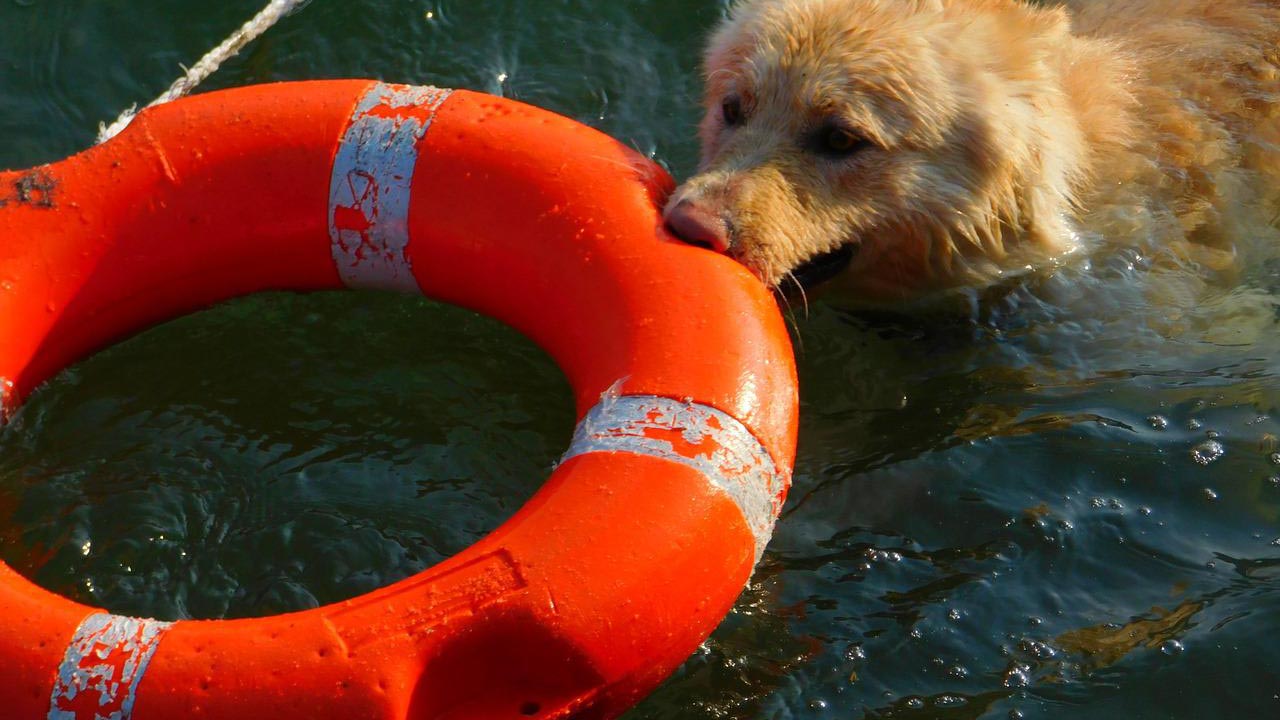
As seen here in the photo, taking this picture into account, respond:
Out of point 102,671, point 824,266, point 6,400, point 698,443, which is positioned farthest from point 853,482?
point 6,400

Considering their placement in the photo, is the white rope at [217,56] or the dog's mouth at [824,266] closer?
the dog's mouth at [824,266]

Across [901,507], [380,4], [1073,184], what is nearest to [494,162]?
[901,507]

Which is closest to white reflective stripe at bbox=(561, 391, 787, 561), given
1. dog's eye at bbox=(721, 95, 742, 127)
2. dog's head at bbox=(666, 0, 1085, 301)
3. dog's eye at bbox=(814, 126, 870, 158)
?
dog's head at bbox=(666, 0, 1085, 301)

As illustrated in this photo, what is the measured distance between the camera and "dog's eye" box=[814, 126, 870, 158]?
4.31 m

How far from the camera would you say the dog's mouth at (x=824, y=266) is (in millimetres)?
4430

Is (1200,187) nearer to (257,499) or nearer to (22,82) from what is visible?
(257,499)

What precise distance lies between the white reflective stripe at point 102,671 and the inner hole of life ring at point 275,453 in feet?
2.82

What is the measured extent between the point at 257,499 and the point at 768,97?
1.99m

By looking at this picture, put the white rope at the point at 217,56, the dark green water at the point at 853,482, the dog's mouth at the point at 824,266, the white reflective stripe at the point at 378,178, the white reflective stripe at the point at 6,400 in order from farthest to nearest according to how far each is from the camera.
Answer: the white rope at the point at 217,56 → the dog's mouth at the point at 824,266 → the white reflective stripe at the point at 378,178 → the white reflective stripe at the point at 6,400 → the dark green water at the point at 853,482

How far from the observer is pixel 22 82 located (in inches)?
223

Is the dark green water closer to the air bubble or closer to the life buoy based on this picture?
the air bubble

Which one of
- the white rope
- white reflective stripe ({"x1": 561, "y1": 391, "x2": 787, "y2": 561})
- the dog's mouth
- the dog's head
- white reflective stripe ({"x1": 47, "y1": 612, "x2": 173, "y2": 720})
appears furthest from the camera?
the white rope

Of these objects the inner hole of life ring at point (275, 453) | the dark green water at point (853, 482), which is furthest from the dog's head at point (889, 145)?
the inner hole of life ring at point (275, 453)

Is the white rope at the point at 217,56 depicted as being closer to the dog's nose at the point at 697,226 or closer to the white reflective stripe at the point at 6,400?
the white reflective stripe at the point at 6,400
